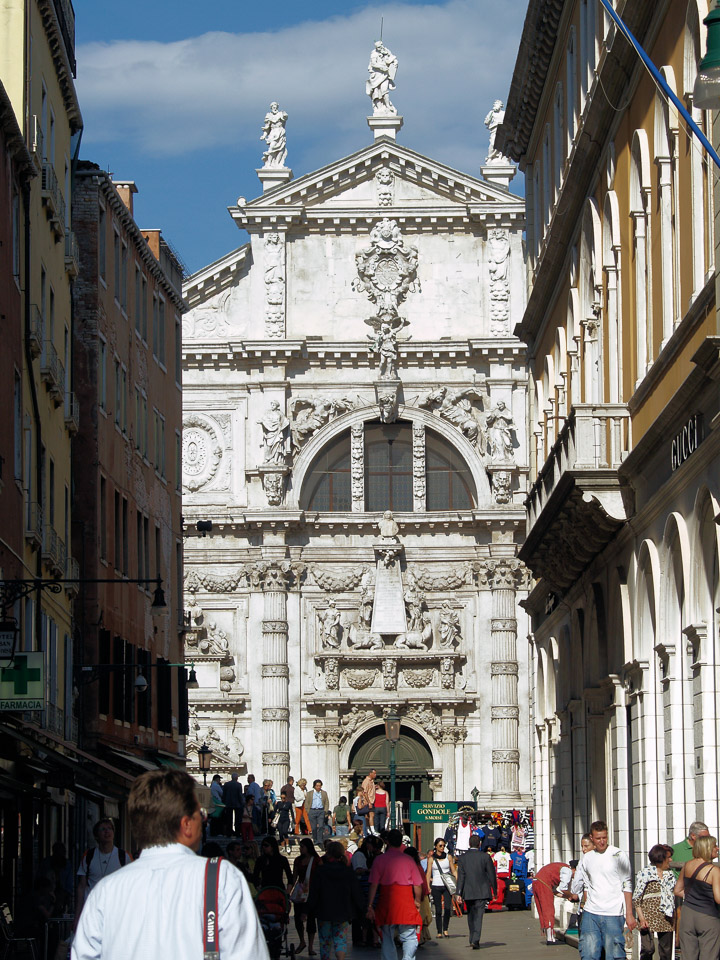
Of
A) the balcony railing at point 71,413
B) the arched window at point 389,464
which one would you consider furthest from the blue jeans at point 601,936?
the arched window at point 389,464

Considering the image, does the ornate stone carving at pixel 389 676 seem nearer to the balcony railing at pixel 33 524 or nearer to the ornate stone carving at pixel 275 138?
the ornate stone carving at pixel 275 138

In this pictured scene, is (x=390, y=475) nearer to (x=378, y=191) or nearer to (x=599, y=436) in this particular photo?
(x=378, y=191)

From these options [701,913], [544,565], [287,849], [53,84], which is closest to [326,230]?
[287,849]

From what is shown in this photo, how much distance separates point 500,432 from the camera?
62.2 m

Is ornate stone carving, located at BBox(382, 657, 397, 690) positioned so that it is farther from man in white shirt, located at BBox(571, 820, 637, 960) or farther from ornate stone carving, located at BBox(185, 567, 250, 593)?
man in white shirt, located at BBox(571, 820, 637, 960)

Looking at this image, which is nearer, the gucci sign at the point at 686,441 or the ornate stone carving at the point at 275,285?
the gucci sign at the point at 686,441

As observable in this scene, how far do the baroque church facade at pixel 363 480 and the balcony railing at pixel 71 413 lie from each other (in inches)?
950

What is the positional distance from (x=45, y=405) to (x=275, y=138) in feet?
113

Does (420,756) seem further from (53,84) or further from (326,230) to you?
(53,84)

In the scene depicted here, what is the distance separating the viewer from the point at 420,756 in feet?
202

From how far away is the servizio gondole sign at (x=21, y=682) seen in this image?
77.2ft

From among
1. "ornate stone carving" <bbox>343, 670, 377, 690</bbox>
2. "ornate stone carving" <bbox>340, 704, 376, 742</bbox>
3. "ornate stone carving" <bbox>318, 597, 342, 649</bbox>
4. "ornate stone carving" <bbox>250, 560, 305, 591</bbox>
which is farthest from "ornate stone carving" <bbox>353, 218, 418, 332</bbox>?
"ornate stone carving" <bbox>340, 704, 376, 742</bbox>

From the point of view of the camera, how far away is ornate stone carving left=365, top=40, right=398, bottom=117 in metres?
65.1

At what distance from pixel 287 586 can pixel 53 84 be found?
93.9 ft
